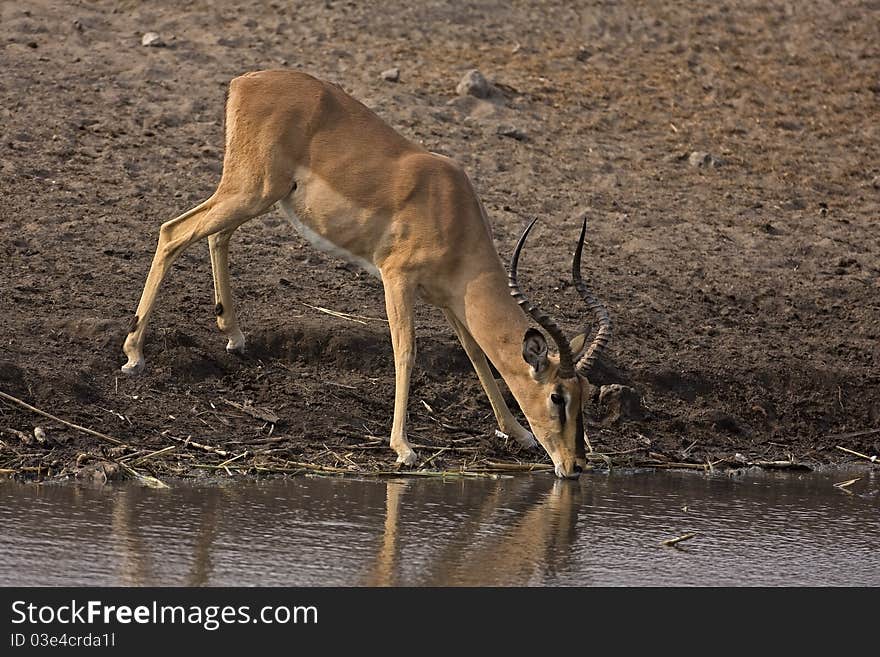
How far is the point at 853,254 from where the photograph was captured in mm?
12977

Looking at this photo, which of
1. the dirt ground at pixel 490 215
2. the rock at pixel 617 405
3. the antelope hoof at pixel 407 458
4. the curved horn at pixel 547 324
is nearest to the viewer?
the curved horn at pixel 547 324

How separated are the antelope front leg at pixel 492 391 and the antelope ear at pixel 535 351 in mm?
737

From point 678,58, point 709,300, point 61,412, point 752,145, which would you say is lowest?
point 61,412

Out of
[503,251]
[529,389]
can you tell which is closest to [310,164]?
[529,389]

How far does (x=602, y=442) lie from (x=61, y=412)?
3.30m

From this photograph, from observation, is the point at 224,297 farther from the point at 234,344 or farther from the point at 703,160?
the point at 703,160

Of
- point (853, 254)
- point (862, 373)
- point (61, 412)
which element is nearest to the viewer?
point (61, 412)

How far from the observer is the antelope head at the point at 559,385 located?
27.7 ft

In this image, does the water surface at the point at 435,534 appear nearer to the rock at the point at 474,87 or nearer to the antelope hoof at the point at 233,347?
the antelope hoof at the point at 233,347

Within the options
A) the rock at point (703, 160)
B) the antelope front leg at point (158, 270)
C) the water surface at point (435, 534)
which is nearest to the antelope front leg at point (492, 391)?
the water surface at point (435, 534)

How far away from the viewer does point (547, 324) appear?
8.31 m

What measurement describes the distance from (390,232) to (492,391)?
1.19 metres

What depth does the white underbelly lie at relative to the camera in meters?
9.45
